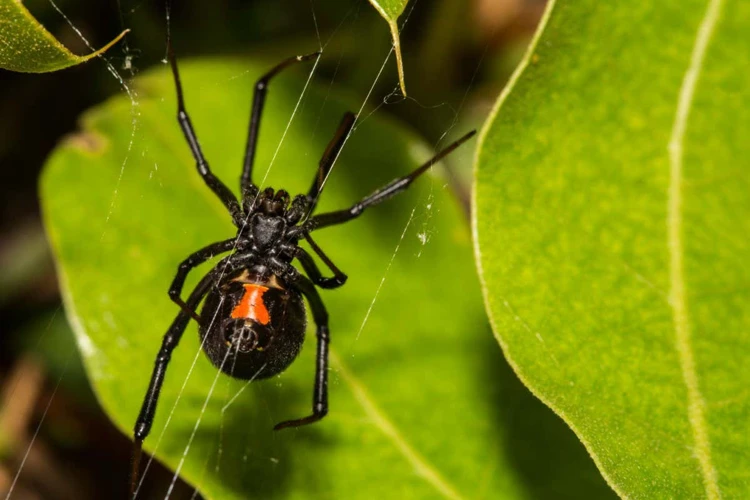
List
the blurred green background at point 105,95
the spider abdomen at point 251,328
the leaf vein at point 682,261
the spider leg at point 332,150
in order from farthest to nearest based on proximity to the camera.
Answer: the blurred green background at point 105,95
the spider leg at point 332,150
the spider abdomen at point 251,328
the leaf vein at point 682,261

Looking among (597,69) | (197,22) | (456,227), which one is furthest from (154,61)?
(597,69)

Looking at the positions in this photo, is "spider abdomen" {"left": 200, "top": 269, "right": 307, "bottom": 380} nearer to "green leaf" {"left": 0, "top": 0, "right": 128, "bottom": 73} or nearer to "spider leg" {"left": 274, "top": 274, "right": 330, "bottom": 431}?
"spider leg" {"left": 274, "top": 274, "right": 330, "bottom": 431}

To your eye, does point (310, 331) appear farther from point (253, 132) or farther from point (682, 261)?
point (682, 261)

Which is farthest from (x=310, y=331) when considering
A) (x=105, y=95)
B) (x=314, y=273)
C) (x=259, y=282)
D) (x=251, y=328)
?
(x=105, y=95)

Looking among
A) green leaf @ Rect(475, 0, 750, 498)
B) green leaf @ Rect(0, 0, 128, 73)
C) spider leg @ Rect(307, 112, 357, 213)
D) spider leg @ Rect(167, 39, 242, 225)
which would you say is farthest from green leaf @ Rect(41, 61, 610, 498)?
green leaf @ Rect(0, 0, 128, 73)

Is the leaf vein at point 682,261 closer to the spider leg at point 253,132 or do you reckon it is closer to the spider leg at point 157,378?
the spider leg at point 157,378

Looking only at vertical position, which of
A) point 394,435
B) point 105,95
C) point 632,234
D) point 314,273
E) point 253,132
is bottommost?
point 394,435

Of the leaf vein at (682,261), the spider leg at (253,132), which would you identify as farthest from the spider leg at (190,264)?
the leaf vein at (682,261)
